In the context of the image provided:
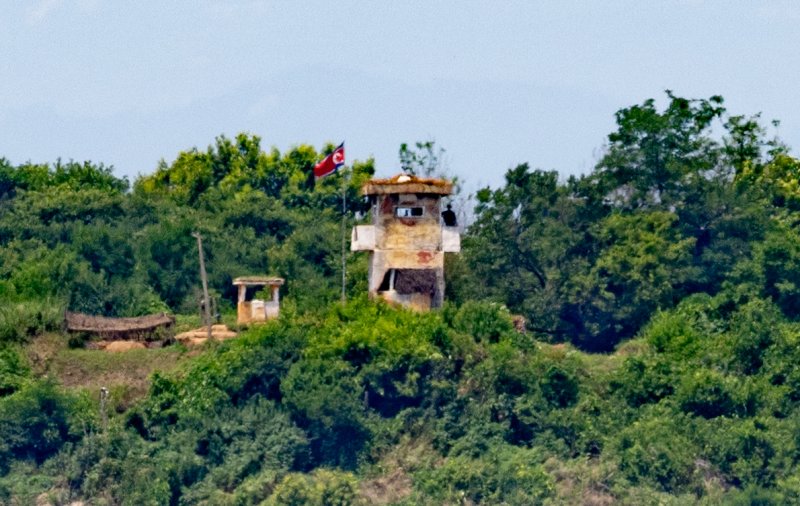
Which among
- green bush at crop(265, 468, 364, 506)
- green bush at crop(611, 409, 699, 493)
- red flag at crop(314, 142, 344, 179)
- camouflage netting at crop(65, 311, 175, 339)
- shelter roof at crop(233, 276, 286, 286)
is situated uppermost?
red flag at crop(314, 142, 344, 179)

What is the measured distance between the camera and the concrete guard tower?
1892 inches

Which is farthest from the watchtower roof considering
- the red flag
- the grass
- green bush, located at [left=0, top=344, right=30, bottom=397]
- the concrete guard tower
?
green bush, located at [left=0, top=344, right=30, bottom=397]

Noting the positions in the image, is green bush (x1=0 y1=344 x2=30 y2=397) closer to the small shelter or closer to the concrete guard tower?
the small shelter

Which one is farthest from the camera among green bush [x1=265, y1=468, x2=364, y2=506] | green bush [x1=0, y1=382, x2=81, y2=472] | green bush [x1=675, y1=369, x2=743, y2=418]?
green bush [x1=675, y1=369, x2=743, y2=418]

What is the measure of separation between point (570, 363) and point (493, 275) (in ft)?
18.5

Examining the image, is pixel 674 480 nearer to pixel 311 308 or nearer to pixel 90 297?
pixel 311 308

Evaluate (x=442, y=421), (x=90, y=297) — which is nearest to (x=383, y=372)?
(x=442, y=421)

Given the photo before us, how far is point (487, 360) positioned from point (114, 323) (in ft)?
26.9

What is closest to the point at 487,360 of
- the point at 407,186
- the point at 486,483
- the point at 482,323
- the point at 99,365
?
the point at 482,323

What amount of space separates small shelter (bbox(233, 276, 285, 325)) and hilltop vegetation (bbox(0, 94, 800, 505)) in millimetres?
626

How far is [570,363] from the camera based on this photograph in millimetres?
45781

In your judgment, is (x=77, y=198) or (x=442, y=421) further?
(x=77, y=198)

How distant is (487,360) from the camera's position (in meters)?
45.4

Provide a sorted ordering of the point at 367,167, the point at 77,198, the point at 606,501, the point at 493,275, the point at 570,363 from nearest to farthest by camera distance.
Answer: the point at 606,501
the point at 570,363
the point at 493,275
the point at 77,198
the point at 367,167
